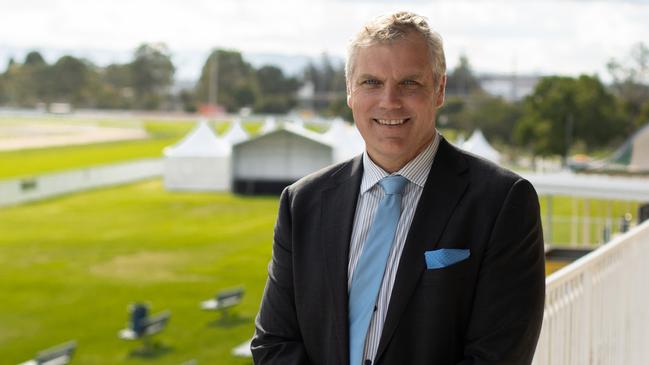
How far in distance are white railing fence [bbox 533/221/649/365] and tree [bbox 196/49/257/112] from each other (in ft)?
269

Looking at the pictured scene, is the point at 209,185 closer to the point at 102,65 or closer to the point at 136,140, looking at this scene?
the point at 136,140

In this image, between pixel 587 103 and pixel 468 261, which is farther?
pixel 587 103

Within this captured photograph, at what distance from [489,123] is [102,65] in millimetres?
40247

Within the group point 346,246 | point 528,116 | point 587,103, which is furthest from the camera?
point 528,116

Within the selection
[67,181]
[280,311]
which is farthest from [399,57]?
[67,181]

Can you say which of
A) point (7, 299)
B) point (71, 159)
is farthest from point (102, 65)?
point (7, 299)

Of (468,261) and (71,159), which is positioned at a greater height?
(468,261)

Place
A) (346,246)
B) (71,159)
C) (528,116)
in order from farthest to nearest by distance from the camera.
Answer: (71,159)
(528,116)
(346,246)

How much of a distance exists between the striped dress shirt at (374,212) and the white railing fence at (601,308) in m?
0.94

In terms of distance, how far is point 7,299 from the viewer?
84.4ft

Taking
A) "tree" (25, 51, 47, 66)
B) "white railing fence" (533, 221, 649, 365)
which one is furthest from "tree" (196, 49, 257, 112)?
"white railing fence" (533, 221, 649, 365)

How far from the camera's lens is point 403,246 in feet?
5.80

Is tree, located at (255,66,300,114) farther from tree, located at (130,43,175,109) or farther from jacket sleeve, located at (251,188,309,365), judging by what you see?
jacket sleeve, located at (251,188,309,365)

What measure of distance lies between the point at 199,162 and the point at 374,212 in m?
38.9
